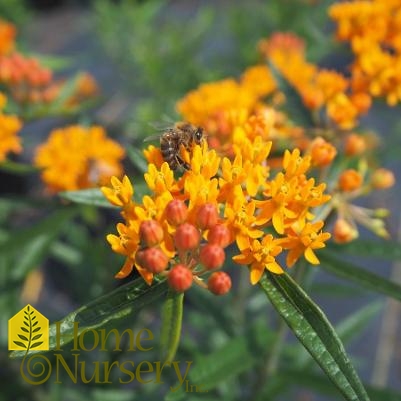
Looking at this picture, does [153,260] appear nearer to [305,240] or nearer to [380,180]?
[305,240]

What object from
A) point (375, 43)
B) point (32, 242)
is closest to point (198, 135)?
point (375, 43)

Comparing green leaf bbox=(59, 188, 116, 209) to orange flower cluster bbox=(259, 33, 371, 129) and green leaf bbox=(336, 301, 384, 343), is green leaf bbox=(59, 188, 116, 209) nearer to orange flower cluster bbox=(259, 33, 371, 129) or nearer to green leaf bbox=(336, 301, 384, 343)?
orange flower cluster bbox=(259, 33, 371, 129)

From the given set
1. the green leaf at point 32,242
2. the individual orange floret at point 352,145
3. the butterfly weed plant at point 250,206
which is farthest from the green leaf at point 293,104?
the green leaf at point 32,242

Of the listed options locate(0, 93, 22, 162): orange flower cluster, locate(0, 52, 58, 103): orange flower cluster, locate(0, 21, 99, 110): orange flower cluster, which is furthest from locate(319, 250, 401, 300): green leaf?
locate(0, 52, 58, 103): orange flower cluster

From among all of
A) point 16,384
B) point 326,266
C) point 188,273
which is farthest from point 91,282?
point 188,273

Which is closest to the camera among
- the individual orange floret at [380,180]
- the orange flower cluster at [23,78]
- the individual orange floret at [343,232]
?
the individual orange floret at [343,232]

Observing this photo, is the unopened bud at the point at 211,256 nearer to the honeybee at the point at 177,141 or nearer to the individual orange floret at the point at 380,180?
the honeybee at the point at 177,141
